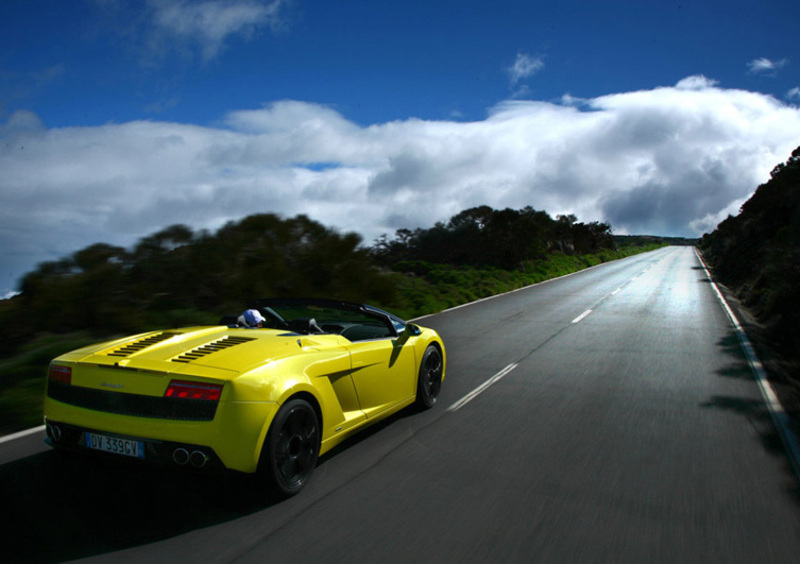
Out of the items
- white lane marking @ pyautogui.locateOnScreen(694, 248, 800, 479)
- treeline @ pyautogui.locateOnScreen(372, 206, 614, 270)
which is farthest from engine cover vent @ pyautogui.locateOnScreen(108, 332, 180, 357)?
treeline @ pyautogui.locateOnScreen(372, 206, 614, 270)

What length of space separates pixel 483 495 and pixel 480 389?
3263 mm

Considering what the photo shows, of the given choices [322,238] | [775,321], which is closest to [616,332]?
[775,321]

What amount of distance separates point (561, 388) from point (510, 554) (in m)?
4.39

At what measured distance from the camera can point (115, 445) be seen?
3500mm

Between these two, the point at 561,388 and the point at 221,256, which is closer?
the point at 561,388

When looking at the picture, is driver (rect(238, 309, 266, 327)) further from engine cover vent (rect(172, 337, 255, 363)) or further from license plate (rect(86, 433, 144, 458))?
license plate (rect(86, 433, 144, 458))

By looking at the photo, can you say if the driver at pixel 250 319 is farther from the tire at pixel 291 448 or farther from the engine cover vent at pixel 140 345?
the tire at pixel 291 448

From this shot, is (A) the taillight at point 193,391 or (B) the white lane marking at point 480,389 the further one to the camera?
(B) the white lane marking at point 480,389

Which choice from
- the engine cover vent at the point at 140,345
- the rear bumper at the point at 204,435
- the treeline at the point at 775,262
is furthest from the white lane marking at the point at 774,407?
the engine cover vent at the point at 140,345

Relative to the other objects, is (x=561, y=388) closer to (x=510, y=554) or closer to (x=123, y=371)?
(x=510, y=554)

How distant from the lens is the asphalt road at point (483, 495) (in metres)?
3.24

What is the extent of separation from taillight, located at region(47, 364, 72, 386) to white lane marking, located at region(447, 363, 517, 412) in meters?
3.71

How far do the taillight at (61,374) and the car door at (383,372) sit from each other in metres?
1.97

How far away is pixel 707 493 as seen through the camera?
163 inches
